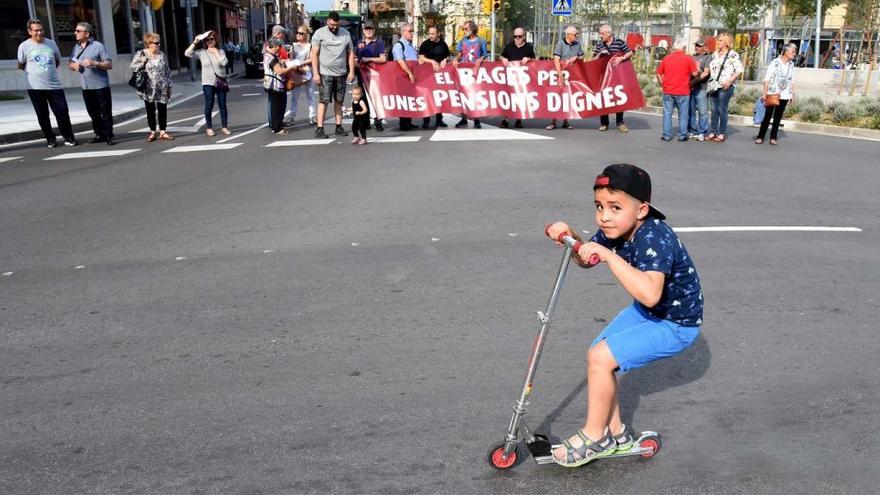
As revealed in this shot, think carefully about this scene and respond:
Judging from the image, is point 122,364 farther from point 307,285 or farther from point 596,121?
point 596,121

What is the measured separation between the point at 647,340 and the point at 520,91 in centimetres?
1280

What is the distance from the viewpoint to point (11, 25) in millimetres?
26328

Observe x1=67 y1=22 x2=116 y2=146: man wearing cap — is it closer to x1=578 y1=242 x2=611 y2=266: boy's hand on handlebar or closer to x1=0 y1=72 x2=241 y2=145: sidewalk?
x1=0 y1=72 x2=241 y2=145: sidewalk

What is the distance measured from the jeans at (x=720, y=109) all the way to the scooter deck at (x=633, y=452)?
440 inches

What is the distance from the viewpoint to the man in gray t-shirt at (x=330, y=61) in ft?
42.8

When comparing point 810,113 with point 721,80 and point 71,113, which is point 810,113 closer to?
point 721,80

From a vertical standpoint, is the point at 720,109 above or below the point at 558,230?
below

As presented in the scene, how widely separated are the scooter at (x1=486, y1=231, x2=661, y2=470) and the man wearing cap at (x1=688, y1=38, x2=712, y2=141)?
11031 millimetres

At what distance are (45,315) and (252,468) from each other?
2634mm

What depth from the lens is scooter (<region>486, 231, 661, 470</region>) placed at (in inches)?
114

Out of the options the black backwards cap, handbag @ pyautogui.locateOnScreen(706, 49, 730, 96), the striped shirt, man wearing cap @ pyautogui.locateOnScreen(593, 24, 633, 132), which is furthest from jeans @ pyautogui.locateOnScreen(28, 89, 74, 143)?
the black backwards cap

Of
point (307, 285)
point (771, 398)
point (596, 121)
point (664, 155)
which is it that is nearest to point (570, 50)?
point (596, 121)

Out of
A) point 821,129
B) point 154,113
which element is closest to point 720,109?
point 821,129

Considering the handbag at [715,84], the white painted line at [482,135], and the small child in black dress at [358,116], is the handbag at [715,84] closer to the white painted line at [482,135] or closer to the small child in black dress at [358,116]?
the white painted line at [482,135]
